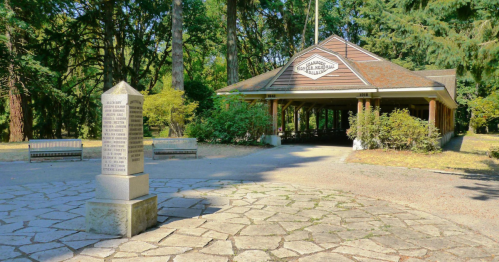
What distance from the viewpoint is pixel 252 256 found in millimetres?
3793

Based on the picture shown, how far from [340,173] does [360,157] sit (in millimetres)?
4380

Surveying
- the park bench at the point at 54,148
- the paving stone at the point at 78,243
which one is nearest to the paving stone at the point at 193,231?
the paving stone at the point at 78,243

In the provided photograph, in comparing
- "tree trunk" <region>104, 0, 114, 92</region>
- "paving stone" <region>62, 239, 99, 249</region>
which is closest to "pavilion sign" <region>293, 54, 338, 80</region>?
"tree trunk" <region>104, 0, 114, 92</region>

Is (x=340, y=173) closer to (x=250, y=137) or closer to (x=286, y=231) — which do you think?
(x=286, y=231)

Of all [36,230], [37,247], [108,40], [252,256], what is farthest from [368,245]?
[108,40]

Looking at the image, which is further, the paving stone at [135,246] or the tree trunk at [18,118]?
the tree trunk at [18,118]

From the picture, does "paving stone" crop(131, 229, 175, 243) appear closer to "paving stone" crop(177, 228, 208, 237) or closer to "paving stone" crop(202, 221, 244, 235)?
"paving stone" crop(177, 228, 208, 237)

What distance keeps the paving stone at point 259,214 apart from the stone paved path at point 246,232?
15 mm

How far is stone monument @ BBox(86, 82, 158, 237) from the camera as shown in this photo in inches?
175

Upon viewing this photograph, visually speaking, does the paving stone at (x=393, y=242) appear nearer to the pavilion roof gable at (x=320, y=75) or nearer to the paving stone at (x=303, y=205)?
the paving stone at (x=303, y=205)

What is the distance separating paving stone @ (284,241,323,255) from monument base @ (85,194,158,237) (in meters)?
1.90

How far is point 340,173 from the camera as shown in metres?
10.0

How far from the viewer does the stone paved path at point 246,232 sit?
3.84 meters

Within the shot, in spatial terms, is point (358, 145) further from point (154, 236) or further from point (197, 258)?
point (197, 258)
